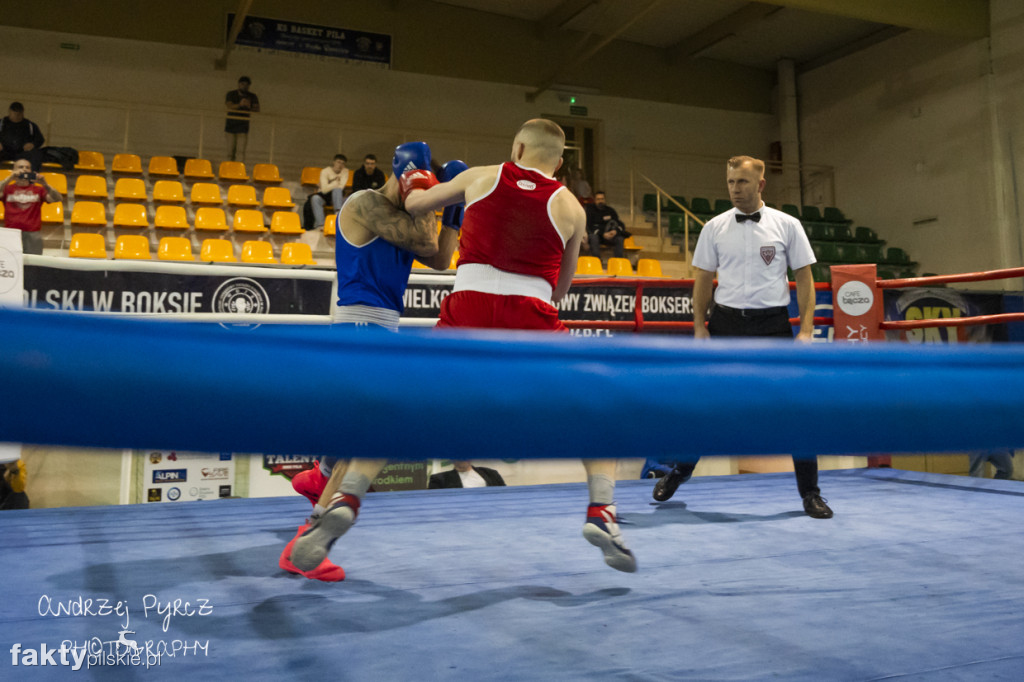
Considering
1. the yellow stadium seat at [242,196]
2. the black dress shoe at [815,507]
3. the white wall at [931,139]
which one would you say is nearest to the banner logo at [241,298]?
the black dress shoe at [815,507]

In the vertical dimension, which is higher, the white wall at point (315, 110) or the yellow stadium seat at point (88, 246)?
the white wall at point (315, 110)

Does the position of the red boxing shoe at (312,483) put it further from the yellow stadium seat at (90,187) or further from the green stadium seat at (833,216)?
the green stadium seat at (833,216)

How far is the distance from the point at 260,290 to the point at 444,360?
3.50 m

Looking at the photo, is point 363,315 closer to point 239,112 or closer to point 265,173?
point 265,173

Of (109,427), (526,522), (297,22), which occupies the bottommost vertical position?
(526,522)

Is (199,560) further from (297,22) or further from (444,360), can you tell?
(297,22)

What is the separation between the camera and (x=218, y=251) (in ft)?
23.8

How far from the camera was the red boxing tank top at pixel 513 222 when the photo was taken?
1.91 m

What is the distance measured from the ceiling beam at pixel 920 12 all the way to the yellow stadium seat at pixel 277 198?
19.1 feet

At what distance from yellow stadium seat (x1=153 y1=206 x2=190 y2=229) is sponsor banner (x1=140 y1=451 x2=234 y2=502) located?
4719mm

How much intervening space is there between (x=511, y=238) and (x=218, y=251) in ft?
19.9

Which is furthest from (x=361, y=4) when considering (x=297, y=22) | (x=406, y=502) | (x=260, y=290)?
(x=406, y=502)

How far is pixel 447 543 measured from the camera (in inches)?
93.9

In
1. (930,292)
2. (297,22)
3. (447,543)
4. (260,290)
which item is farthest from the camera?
(297,22)
